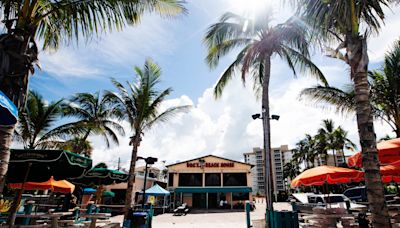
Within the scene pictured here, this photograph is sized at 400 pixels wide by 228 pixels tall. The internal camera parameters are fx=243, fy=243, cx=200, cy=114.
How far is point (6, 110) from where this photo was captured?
2410 mm

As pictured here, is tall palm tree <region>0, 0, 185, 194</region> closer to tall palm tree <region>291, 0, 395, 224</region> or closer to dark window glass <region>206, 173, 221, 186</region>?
tall palm tree <region>291, 0, 395, 224</region>

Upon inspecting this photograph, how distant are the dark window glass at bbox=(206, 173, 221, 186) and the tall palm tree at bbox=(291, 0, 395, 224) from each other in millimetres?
27336

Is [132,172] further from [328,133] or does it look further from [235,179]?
[328,133]

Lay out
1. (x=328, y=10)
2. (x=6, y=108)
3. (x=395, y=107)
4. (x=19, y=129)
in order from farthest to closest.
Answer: (x=19, y=129) → (x=395, y=107) → (x=328, y=10) → (x=6, y=108)

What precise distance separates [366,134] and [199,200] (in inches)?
1152

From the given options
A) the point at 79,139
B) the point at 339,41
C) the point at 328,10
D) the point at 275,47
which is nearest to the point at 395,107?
the point at 275,47

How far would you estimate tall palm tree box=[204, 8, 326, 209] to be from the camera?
31.5 ft

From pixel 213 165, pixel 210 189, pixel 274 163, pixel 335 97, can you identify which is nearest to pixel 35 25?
pixel 335 97

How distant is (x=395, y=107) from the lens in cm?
929

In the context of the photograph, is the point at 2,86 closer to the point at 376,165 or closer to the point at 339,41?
the point at 376,165

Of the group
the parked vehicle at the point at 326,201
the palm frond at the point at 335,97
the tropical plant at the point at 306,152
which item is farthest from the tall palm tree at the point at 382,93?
the tropical plant at the point at 306,152

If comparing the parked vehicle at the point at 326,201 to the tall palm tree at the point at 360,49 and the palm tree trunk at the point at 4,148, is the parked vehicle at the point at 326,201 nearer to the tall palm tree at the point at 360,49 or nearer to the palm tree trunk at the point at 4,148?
the tall palm tree at the point at 360,49

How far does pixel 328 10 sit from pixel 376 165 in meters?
3.04

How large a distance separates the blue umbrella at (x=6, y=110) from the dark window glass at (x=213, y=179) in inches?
1166
